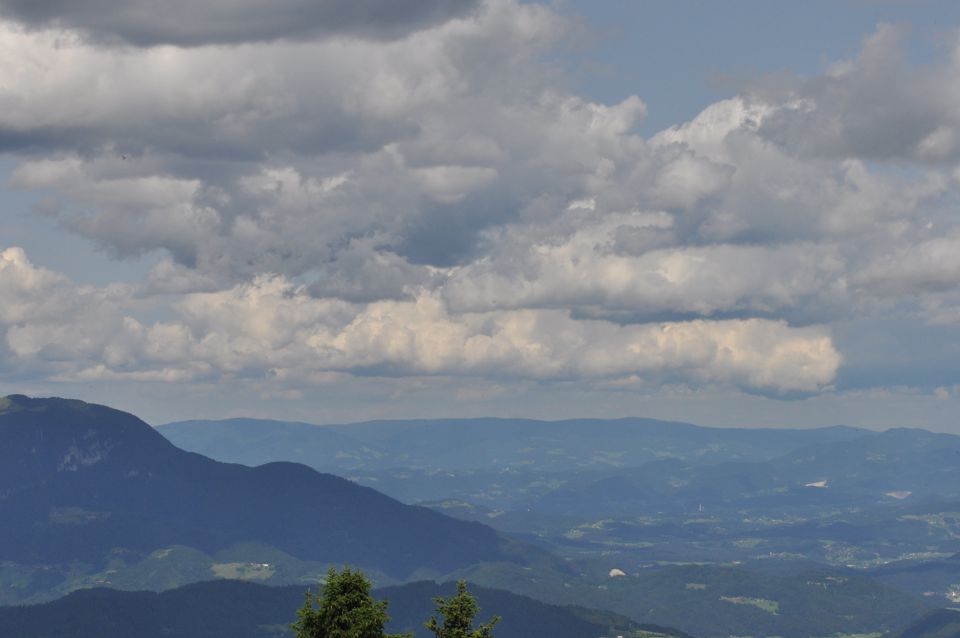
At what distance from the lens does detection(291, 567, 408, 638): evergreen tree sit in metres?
111

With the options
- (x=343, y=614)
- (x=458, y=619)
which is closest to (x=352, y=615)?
(x=343, y=614)

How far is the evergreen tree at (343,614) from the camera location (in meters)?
111

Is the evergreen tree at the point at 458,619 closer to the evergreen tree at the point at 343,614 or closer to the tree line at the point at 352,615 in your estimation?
the tree line at the point at 352,615

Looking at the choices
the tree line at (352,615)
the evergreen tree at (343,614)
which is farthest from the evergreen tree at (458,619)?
the evergreen tree at (343,614)

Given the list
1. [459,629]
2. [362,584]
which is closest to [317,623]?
[362,584]

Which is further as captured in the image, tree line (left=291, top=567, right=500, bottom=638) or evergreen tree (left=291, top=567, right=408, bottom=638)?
tree line (left=291, top=567, right=500, bottom=638)

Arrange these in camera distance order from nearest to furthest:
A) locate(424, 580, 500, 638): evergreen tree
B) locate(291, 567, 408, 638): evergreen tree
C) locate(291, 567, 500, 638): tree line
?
locate(291, 567, 408, 638): evergreen tree < locate(291, 567, 500, 638): tree line < locate(424, 580, 500, 638): evergreen tree

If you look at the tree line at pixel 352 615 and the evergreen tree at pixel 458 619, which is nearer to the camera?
the tree line at pixel 352 615

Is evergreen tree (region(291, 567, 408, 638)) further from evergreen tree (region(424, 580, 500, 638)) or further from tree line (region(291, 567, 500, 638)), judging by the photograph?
evergreen tree (region(424, 580, 500, 638))

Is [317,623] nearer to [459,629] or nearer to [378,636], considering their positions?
[378,636]

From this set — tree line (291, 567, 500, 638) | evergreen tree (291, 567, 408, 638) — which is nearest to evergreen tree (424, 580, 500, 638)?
tree line (291, 567, 500, 638)

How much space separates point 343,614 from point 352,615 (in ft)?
3.27

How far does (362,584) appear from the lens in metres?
116

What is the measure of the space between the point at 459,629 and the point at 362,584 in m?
10.5
